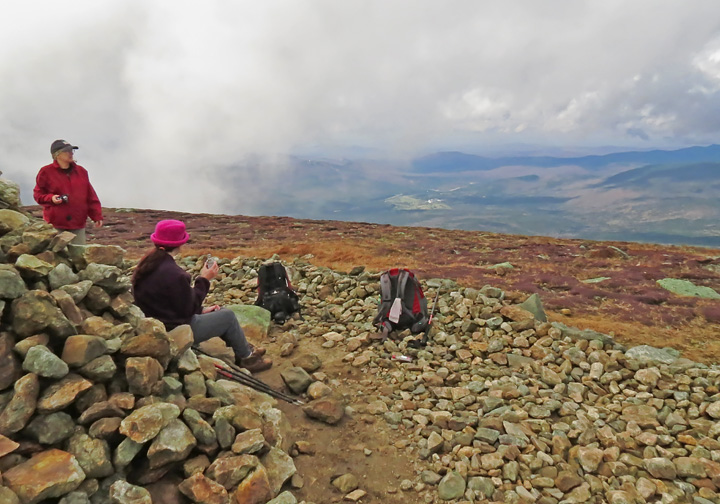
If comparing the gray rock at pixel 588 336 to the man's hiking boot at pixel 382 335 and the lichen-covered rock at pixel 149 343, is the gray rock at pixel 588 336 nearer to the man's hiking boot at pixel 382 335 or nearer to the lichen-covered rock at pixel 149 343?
the man's hiking boot at pixel 382 335

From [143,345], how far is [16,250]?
2214 mm

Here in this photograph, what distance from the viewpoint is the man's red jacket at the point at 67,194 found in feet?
27.7

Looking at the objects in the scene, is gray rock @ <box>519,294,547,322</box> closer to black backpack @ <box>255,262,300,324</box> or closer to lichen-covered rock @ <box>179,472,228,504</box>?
black backpack @ <box>255,262,300,324</box>

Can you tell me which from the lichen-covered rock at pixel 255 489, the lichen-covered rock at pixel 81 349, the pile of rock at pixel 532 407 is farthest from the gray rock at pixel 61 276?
the pile of rock at pixel 532 407

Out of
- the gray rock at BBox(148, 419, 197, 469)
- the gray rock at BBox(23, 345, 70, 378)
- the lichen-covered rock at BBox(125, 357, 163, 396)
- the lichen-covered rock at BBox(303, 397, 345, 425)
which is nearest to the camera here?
the gray rock at BBox(23, 345, 70, 378)

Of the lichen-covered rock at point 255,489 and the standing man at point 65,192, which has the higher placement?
the standing man at point 65,192

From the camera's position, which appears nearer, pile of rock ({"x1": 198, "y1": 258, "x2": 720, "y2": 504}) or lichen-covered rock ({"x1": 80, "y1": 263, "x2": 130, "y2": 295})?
pile of rock ({"x1": 198, "y1": 258, "x2": 720, "y2": 504})

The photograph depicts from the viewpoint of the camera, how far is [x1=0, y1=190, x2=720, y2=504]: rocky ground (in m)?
5.52

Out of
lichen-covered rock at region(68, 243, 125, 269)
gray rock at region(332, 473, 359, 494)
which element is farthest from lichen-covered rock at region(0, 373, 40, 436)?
gray rock at region(332, 473, 359, 494)

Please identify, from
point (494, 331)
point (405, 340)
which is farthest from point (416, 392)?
point (494, 331)

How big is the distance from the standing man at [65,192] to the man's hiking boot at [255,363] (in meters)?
4.60

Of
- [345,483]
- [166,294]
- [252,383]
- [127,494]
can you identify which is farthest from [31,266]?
[345,483]

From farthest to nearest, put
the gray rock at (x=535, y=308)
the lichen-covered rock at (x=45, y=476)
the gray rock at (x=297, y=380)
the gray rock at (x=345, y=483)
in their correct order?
the gray rock at (x=535, y=308) < the gray rock at (x=297, y=380) < the gray rock at (x=345, y=483) < the lichen-covered rock at (x=45, y=476)

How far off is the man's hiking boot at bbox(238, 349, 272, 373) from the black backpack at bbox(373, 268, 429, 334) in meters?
3.20
